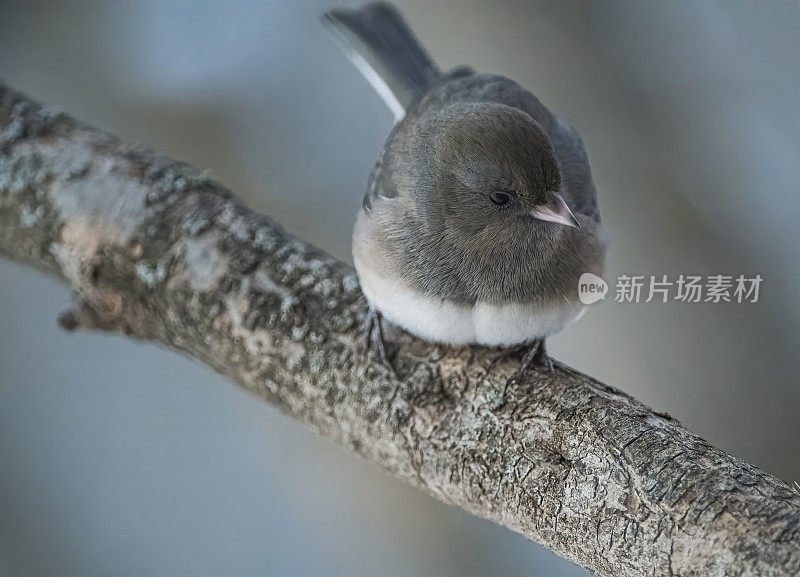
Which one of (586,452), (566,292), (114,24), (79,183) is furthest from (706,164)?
(114,24)

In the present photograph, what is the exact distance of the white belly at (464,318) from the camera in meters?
1.21

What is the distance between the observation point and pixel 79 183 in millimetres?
1482

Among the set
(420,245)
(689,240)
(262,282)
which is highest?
(689,240)

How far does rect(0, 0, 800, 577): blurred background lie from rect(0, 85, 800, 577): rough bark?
2.00 ft

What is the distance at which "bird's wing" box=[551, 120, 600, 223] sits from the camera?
1310 mm

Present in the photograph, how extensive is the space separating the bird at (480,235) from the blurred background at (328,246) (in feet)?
1.65

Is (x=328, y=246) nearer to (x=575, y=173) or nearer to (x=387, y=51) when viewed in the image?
(x=387, y=51)

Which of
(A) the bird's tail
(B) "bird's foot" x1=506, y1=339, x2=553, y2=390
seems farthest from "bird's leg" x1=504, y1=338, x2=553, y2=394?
(A) the bird's tail

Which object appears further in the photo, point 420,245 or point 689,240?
point 689,240

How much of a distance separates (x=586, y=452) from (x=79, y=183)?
1.13 metres

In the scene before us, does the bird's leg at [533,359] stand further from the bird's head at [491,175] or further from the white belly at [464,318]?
the bird's head at [491,175]

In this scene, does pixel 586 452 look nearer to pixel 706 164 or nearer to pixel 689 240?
pixel 689 240

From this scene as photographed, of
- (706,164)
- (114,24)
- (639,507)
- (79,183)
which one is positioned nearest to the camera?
(639,507)

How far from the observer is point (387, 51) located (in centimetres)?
166
